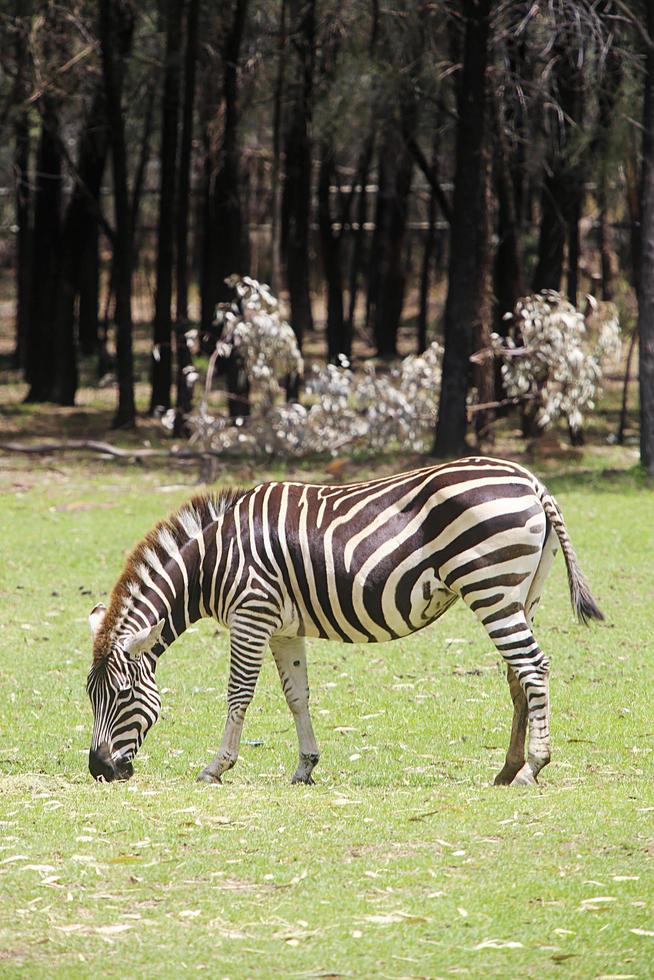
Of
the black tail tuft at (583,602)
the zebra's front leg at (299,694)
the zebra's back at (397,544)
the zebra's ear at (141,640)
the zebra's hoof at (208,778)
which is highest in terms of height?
the zebra's back at (397,544)

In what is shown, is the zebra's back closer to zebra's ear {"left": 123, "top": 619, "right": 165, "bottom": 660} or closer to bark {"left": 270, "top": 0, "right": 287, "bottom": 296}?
zebra's ear {"left": 123, "top": 619, "right": 165, "bottom": 660}

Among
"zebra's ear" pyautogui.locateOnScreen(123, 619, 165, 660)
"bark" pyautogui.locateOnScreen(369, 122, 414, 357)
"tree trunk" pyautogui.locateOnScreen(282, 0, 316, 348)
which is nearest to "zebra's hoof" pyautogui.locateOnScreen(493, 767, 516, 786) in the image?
"zebra's ear" pyautogui.locateOnScreen(123, 619, 165, 660)

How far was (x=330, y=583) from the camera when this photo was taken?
301 inches

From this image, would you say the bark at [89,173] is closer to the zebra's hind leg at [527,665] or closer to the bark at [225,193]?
the bark at [225,193]

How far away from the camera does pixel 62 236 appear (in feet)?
91.7

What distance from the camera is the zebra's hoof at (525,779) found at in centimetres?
730

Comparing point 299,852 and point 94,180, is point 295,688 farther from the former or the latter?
point 94,180

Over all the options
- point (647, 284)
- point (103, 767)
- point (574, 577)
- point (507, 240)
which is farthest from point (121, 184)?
point (103, 767)

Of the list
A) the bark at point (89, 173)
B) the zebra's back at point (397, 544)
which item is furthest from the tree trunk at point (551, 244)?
the zebra's back at point (397, 544)

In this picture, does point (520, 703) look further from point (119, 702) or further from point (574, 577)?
point (119, 702)

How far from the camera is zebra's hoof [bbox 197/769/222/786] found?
7.48m

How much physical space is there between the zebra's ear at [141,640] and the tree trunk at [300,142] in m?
17.9

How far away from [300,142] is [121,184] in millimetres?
4420

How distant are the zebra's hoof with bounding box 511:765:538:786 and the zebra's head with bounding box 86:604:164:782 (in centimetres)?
202
